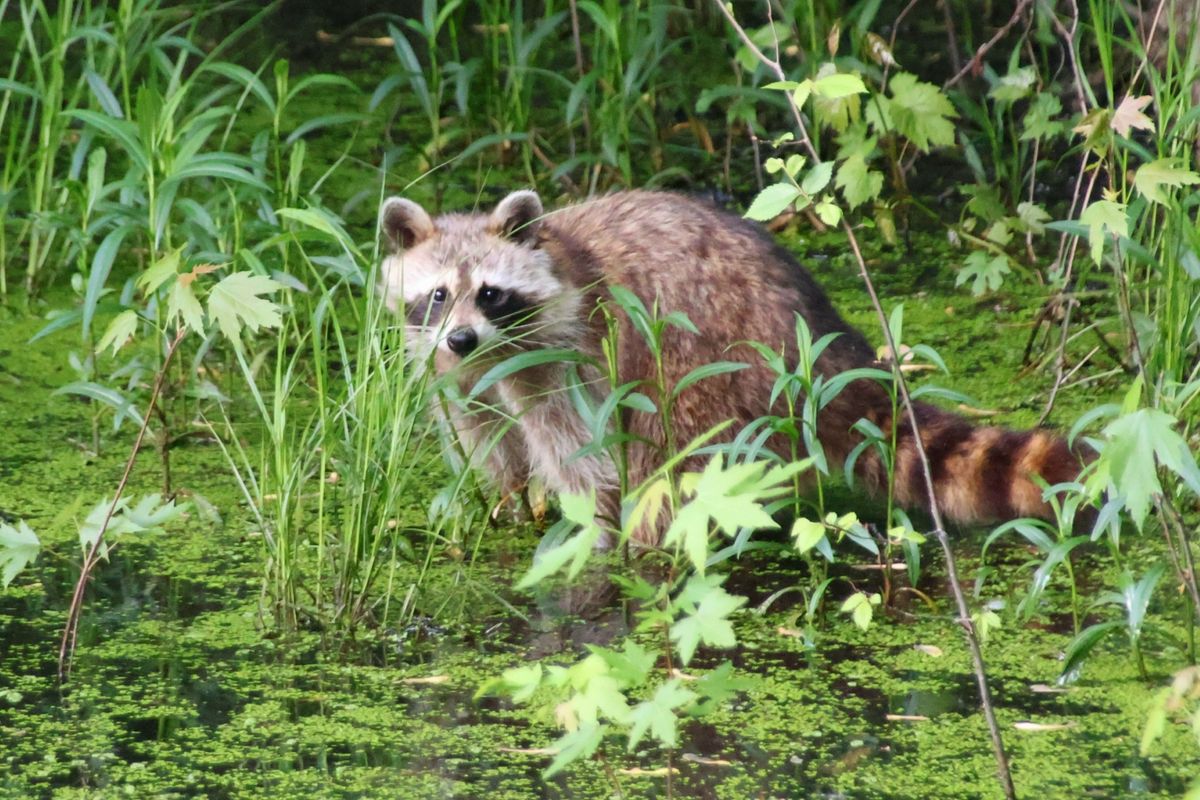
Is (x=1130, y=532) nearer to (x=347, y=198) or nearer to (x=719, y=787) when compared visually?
(x=719, y=787)

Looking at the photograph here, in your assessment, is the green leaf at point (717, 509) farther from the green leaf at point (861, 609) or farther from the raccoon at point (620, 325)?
the raccoon at point (620, 325)

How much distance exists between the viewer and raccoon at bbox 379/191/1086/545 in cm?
394

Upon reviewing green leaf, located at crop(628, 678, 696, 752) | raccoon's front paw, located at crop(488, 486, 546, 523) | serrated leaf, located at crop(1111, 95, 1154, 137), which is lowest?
raccoon's front paw, located at crop(488, 486, 546, 523)

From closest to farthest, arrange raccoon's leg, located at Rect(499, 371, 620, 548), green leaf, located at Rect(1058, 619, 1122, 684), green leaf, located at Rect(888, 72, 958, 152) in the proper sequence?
1. green leaf, located at Rect(1058, 619, 1122, 684)
2. green leaf, located at Rect(888, 72, 958, 152)
3. raccoon's leg, located at Rect(499, 371, 620, 548)

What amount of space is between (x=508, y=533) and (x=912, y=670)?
120 cm

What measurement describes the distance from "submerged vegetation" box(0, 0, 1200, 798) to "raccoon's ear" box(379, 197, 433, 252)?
7.1 inches

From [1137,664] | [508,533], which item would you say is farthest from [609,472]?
[1137,664]

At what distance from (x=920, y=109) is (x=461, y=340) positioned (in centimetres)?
116

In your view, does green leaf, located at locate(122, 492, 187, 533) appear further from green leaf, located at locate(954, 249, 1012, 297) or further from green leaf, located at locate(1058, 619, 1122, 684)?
green leaf, located at locate(954, 249, 1012, 297)

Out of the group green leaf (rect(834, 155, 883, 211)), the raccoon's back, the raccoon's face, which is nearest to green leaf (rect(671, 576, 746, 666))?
green leaf (rect(834, 155, 883, 211))

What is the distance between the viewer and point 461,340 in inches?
151

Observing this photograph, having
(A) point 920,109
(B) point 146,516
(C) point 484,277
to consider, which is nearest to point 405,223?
(C) point 484,277

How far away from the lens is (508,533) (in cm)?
404

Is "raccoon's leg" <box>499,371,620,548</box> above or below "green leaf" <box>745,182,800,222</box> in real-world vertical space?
below
